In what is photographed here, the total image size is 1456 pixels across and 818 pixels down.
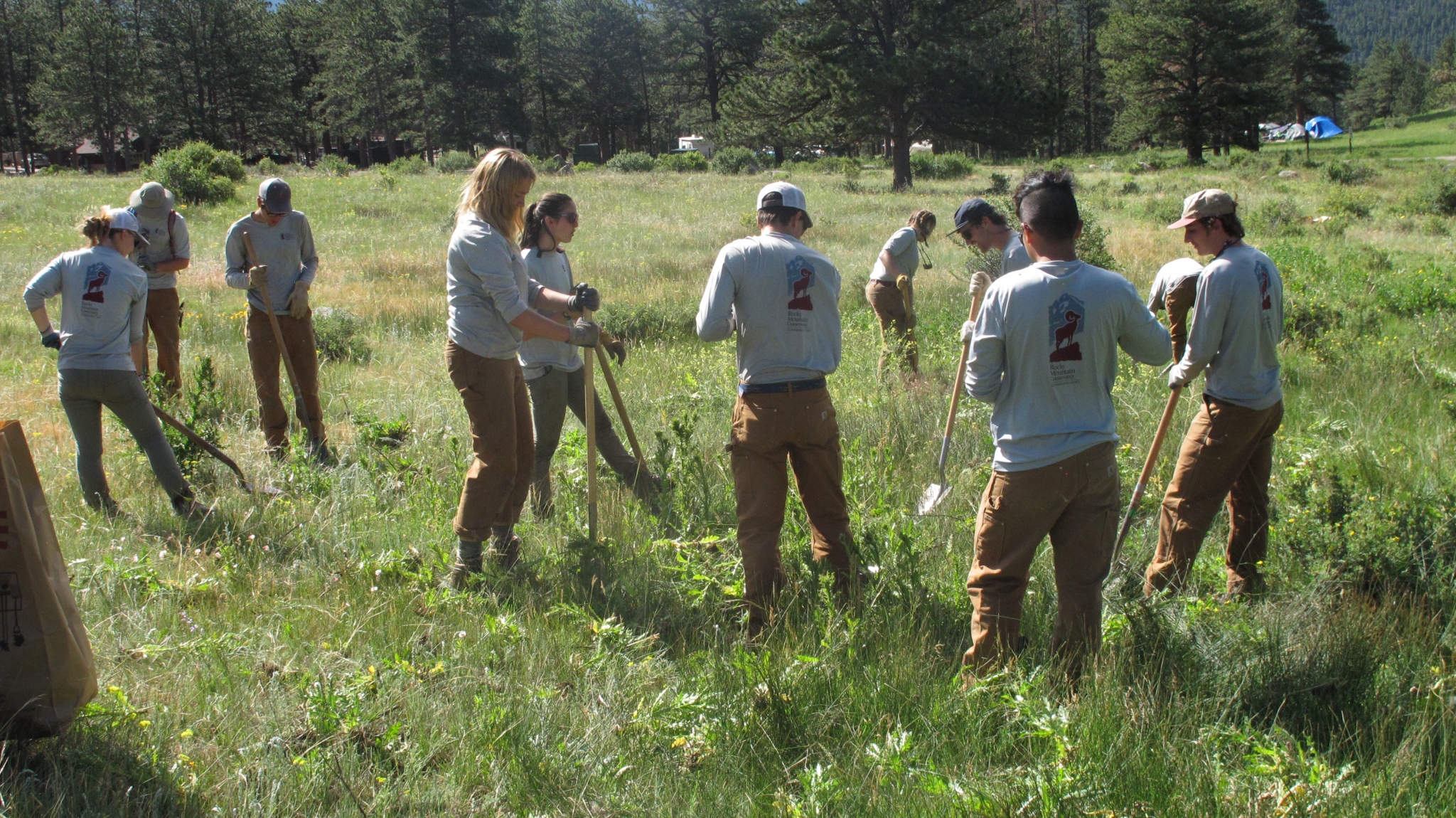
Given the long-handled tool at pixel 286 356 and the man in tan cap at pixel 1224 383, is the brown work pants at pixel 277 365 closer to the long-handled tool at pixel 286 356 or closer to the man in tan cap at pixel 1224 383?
the long-handled tool at pixel 286 356

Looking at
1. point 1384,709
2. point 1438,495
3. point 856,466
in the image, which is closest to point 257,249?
point 856,466

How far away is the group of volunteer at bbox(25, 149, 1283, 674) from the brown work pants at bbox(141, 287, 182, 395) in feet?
4.88

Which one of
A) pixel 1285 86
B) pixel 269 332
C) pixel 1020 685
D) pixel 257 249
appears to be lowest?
pixel 1020 685

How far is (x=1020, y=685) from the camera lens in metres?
2.92

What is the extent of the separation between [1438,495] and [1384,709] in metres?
2.21

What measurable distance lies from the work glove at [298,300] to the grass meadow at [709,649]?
3.13 feet

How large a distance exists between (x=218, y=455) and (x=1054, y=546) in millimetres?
4671

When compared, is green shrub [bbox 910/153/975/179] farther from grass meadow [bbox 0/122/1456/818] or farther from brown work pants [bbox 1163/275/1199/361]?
brown work pants [bbox 1163/275/1199/361]

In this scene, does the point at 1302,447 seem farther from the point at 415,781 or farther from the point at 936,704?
the point at 415,781

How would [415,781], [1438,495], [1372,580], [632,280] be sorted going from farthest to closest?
1. [632,280]
2. [1438,495]
3. [1372,580]
4. [415,781]

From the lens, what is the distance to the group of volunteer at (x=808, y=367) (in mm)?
3141

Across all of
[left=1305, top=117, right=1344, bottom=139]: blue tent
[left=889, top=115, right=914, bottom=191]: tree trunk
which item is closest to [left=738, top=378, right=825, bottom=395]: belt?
[left=889, top=115, right=914, bottom=191]: tree trunk

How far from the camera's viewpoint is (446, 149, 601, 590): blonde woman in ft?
13.3

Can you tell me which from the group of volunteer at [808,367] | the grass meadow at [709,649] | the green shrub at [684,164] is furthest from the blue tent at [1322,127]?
the group of volunteer at [808,367]
